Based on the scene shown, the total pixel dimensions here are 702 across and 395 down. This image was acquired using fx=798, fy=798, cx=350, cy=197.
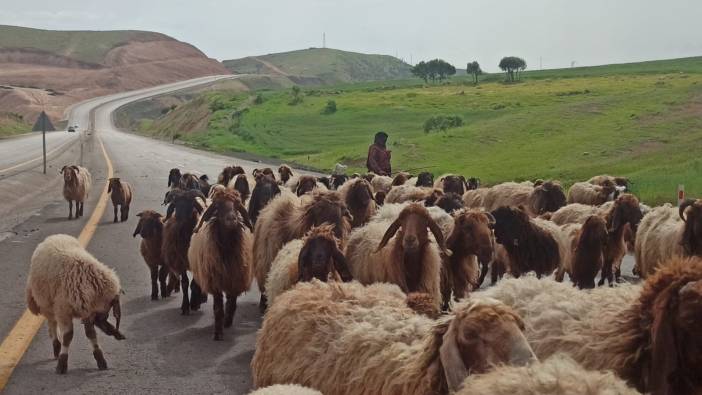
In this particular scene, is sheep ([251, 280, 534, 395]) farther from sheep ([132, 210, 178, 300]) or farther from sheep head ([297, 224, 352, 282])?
sheep ([132, 210, 178, 300])

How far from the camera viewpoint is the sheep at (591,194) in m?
19.2

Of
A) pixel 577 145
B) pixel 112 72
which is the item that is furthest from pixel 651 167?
pixel 112 72

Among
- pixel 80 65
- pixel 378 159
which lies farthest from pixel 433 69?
pixel 378 159

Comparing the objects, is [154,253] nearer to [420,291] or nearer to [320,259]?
[320,259]

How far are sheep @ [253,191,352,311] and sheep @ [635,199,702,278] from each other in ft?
14.1

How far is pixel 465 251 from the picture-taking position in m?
9.91

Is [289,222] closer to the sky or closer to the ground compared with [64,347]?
closer to the sky

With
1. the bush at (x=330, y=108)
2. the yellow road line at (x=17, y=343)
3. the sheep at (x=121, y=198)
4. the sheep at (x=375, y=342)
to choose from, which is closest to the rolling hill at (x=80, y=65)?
the bush at (x=330, y=108)

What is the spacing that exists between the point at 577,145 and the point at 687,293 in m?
39.7

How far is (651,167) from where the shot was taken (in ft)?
106

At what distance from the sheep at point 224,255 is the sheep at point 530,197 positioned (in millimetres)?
8039

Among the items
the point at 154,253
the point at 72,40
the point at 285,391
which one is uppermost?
the point at 72,40

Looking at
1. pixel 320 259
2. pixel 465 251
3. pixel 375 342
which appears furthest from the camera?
pixel 465 251

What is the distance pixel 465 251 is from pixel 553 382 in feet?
22.1
